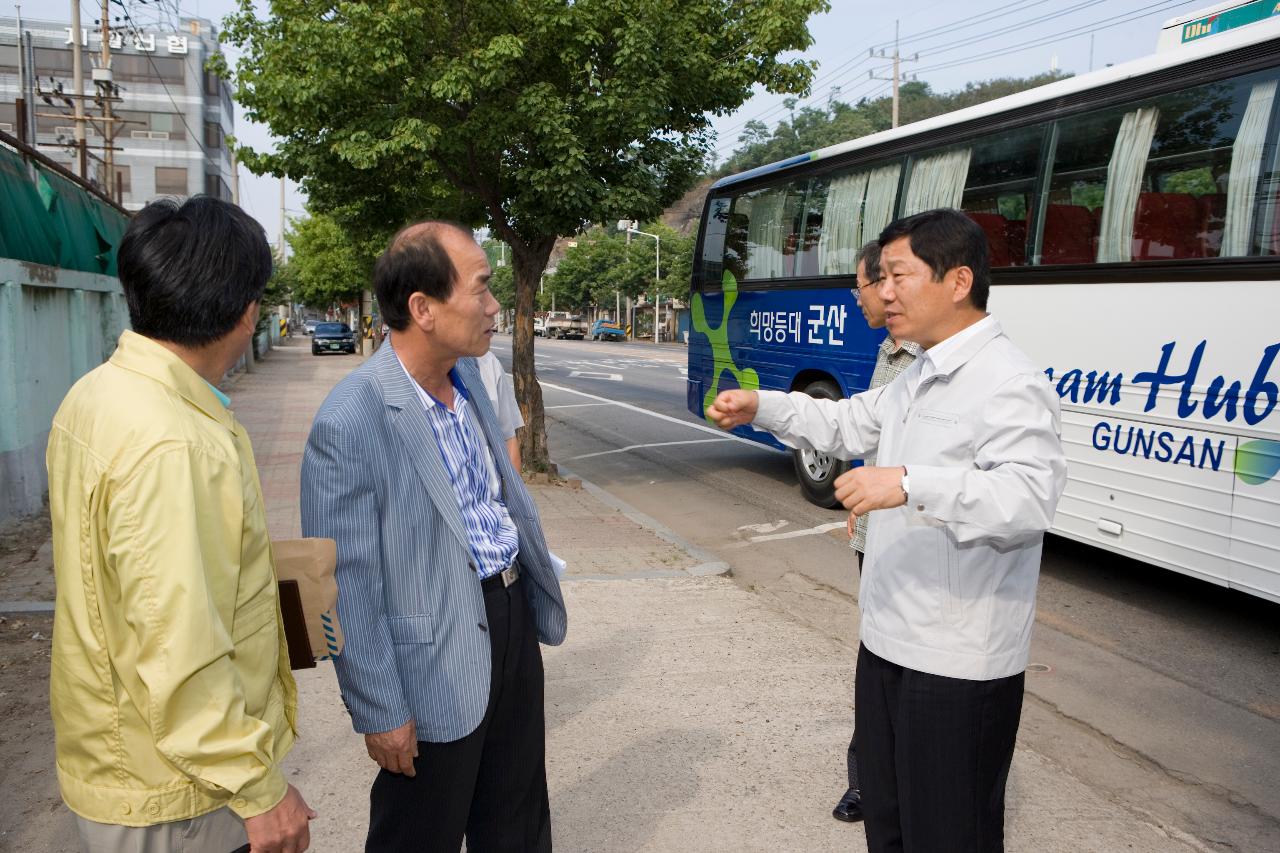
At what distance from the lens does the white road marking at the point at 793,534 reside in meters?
7.74

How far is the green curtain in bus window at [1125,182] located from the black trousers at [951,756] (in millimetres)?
4741

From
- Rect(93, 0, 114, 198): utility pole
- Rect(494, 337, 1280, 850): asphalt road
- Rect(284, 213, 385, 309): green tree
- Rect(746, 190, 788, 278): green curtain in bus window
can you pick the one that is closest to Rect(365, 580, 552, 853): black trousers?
Rect(494, 337, 1280, 850): asphalt road

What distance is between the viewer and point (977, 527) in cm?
195

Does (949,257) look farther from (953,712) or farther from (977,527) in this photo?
(953,712)

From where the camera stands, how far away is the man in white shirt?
2.12m

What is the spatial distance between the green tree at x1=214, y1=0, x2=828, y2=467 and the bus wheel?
236 centimetres

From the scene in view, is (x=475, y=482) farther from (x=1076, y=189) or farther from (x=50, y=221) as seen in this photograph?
(x=50, y=221)

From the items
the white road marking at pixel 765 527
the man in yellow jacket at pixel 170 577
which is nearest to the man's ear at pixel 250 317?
the man in yellow jacket at pixel 170 577

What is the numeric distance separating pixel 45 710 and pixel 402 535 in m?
3.13

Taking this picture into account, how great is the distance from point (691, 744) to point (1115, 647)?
2.86m

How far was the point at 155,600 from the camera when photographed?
59.2 inches

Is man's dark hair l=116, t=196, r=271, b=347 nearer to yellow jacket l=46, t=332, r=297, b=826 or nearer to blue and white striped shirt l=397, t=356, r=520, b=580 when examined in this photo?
yellow jacket l=46, t=332, r=297, b=826

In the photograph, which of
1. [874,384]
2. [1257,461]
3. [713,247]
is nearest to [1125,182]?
[1257,461]

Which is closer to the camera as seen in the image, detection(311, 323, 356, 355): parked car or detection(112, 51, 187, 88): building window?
detection(311, 323, 356, 355): parked car
